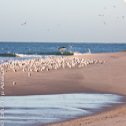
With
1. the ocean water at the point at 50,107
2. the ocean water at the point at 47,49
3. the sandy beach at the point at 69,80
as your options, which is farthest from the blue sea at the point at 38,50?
the ocean water at the point at 50,107

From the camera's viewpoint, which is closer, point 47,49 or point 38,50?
point 38,50

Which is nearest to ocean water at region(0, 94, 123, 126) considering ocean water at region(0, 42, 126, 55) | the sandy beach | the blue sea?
the sandy beach

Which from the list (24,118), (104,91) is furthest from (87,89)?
(24,118)

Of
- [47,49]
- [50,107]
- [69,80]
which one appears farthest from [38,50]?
[50,107]

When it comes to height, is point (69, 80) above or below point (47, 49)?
below

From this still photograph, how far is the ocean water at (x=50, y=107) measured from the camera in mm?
14906

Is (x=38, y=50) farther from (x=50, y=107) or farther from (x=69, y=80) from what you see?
(x=50, y=107)

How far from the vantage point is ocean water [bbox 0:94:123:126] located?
1491 centimetres

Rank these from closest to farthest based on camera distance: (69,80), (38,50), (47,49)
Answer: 1. (69,80)
2. (38,50)
3. (47,49)

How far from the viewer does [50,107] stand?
1731 centimetres

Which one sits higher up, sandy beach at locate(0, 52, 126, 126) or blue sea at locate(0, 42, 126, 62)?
blue sea at locate(0, 42, 126, 62)

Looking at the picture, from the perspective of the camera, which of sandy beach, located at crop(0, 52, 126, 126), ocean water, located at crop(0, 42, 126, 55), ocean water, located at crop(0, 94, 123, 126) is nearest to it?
ocean water, located at crop(0, 94, 123, 126)

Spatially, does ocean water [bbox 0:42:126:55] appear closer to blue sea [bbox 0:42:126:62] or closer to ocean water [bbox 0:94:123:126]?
blue sea [bbox 0:42:126:62]

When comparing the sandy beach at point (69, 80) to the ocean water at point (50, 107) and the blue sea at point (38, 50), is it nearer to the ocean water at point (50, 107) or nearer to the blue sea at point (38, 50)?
the ocean water at point (50, 107)
